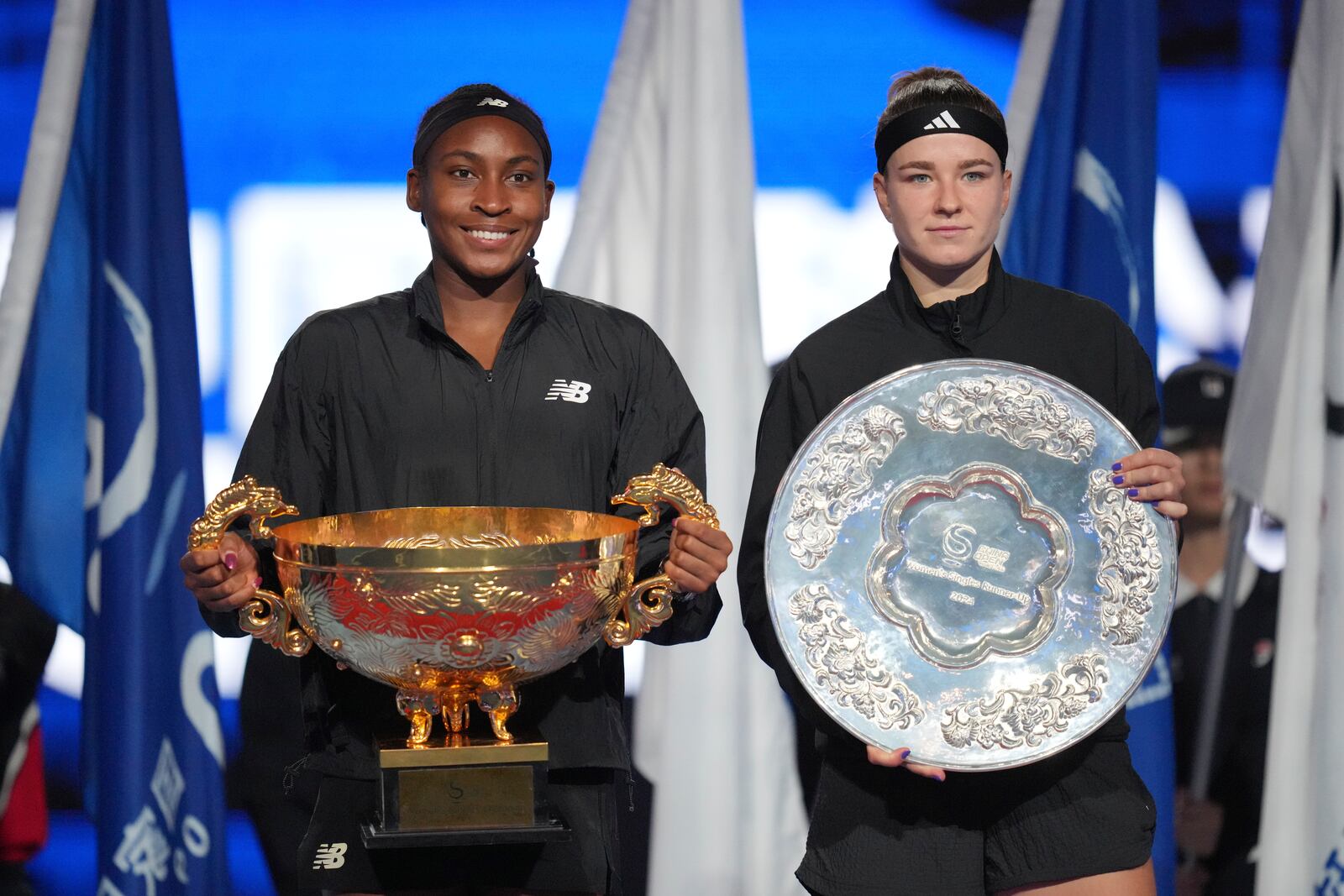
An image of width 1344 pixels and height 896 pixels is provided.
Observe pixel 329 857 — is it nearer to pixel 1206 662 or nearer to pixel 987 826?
pixel 987 826

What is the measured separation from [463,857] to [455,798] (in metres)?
0.22

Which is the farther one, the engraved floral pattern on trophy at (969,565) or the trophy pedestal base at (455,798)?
the engraved floral pattern on trophy at (969,565)

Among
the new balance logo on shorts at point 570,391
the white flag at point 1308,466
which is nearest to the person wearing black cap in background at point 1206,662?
the white flag at point 1308,466

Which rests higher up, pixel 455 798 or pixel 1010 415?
pixel 1010 415

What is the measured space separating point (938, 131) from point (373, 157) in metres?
1.66

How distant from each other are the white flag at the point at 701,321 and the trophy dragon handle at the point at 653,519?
111 centimetres

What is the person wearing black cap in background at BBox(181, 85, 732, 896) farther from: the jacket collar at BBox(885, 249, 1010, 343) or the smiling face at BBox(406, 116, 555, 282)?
the jacket collar at BBox(885, 249, 1010, 343)

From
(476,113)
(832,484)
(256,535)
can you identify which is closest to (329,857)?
(256,535)

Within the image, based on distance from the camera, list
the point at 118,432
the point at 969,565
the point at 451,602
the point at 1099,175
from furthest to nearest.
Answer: the point at 1099,175, the point at 118,432, the point at 969,565, the point at 451,602

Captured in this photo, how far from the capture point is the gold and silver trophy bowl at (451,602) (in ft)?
5.02

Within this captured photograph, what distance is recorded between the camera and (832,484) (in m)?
1.79

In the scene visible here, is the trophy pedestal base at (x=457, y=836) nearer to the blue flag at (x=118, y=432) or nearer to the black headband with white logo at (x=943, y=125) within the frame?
the black headband with white logo at (x=943, y=125)

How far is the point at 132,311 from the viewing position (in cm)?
279

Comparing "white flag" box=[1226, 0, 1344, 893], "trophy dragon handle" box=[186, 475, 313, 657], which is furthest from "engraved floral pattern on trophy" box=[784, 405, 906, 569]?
"white flag" box=[1226, 0, 1344, 893]
